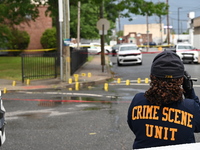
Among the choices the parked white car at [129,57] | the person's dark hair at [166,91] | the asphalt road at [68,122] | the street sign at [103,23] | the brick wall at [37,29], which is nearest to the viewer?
the person's dark hair at [166,91]

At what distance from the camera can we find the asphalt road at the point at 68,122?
679 cm

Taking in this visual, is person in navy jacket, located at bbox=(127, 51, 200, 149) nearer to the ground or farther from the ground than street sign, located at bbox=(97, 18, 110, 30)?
nearer to the ground

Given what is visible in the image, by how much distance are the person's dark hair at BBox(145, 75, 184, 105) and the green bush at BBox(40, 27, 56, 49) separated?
1493 inches

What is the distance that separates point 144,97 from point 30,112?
704 centimetres

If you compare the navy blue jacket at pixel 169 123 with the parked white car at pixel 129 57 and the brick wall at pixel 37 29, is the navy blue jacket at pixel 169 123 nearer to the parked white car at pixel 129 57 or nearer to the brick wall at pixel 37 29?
the parked white car at pixel 129 57

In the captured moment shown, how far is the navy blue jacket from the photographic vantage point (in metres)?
2.98

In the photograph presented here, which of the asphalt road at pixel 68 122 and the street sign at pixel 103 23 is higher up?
the street sign at pixel 103 23

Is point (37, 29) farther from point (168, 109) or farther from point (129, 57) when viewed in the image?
point (168, 109)

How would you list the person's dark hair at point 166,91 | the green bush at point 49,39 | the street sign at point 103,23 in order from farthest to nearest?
the green bush at point 49,39, the street sign at point 103,23, the person's dark hair at point 166,91

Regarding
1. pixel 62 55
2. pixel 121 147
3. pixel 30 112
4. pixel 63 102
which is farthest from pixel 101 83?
pixel 121 147

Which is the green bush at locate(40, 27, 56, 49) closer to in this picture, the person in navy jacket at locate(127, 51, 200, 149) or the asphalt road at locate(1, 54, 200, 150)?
the asphalt road at locate(1, 54, 200, 150)

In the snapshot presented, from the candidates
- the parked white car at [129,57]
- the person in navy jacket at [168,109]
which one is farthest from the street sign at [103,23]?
the person in navy jacket at [168,109]

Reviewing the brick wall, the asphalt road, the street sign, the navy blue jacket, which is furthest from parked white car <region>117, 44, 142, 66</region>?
the navy blue jacket

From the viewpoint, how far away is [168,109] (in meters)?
3.00
